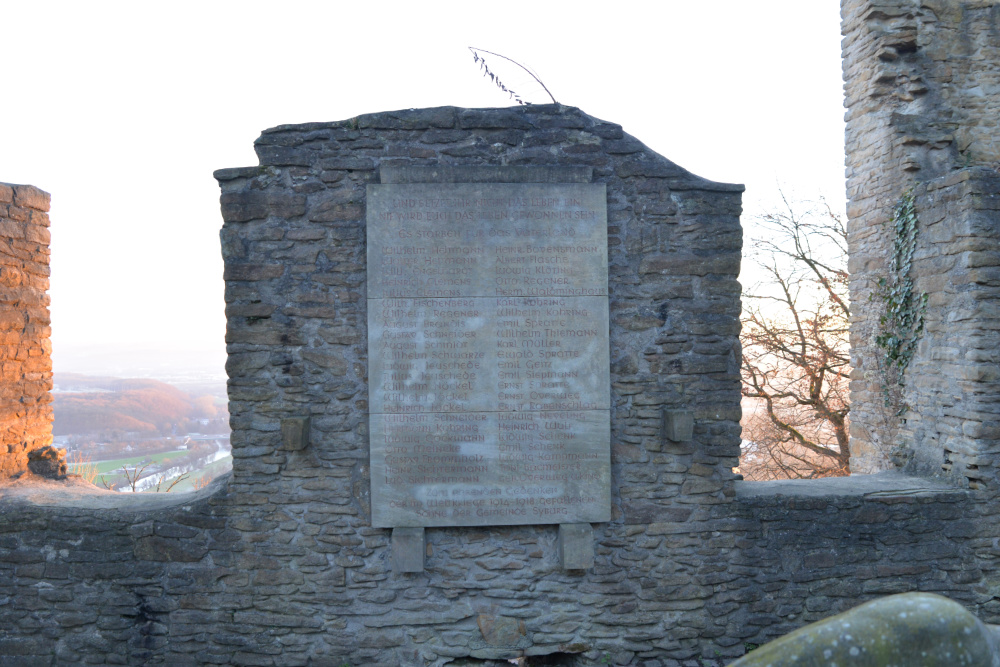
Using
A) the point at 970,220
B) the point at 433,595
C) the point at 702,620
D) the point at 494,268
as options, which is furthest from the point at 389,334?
the point at 970,220

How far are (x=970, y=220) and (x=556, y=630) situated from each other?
4184mm

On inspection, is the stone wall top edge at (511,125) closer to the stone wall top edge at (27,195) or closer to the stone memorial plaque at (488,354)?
the stone memorial plaque at (488,354)

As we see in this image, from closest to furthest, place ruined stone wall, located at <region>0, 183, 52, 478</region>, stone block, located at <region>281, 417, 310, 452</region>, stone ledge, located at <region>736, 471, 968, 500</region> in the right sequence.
Result: stone block, located at <region>281, 417, 310, 452</region> → stone ledge, located at <region>736, 471, 968, 500</region> → ruined stone wall, located at <region>0, 183, 52, 478</region>

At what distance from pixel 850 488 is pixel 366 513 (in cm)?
360

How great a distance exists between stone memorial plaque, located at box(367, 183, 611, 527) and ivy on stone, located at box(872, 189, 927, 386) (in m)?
2.85

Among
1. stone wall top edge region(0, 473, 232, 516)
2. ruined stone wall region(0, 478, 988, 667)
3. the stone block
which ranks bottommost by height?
ruined stone wall region(0, 478, 988, 667)

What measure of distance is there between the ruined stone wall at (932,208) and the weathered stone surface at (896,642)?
116 inches

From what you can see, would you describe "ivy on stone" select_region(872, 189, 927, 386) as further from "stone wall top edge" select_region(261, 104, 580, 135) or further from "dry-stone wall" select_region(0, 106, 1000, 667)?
"stone wall top edge" select_region(261, 104, 580, 135)

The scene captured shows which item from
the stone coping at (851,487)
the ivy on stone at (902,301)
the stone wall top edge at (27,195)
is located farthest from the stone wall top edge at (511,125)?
the stone coping at (851,487)

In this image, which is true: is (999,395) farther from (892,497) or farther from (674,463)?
(674,463)

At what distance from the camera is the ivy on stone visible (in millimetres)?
5250

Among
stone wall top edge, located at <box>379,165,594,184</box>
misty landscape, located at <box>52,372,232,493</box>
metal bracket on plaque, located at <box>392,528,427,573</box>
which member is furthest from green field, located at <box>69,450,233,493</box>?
stone wall top edge, located at <box>379,165,594,184</box>

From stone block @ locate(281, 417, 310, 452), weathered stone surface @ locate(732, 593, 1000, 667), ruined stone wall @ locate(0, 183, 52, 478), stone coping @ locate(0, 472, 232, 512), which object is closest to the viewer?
weathered stone surface @ locate(732, 593, 1000, 667)

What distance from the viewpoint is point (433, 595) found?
437 cm
